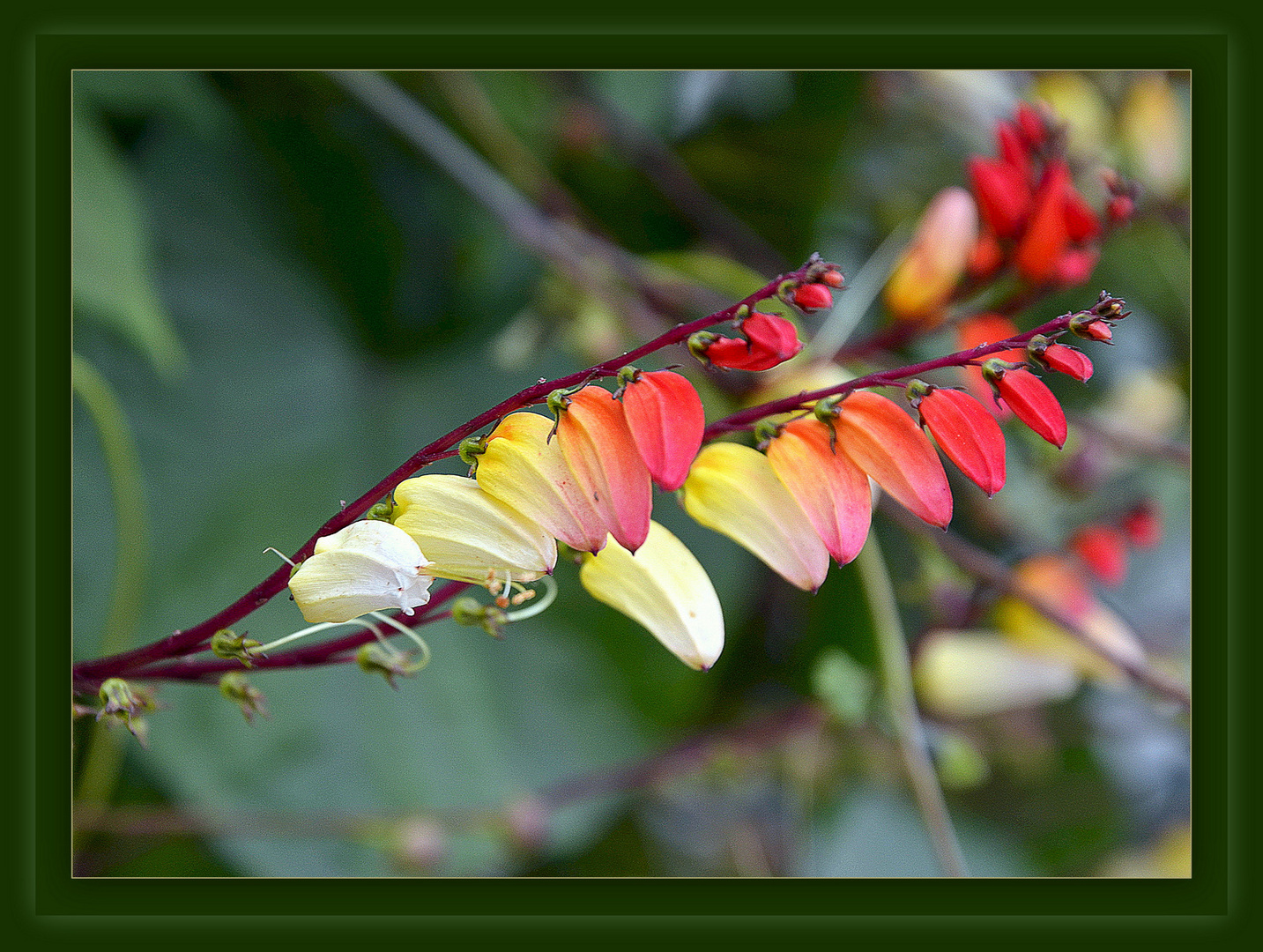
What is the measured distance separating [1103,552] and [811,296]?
0.60m

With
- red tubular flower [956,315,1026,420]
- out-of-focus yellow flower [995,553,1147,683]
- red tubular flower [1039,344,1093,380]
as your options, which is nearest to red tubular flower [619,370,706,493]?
red tubular flower [1039,344,1093,380]

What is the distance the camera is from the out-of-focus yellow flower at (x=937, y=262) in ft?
1.90

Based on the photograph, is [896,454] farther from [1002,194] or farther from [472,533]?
[1002,194]

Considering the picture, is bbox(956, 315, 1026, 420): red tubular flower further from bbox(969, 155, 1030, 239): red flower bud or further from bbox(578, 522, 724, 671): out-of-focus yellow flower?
bbox(578, 522, 724, 671): out-of-focus yellow flower

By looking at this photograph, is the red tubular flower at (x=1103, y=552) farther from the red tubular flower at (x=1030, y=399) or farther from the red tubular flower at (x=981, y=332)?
the red tubular flower at (x=1030, y=399)

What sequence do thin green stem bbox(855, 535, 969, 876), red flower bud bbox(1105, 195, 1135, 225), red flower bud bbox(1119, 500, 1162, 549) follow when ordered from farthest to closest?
red flower bud bbox(1119, 500, 1162, 549)
thin green stem bbox(855, 535, 969, 876)
red flower bud bbox(1105, 195, 1135, 225)

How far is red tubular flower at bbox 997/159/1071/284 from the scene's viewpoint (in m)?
0.54

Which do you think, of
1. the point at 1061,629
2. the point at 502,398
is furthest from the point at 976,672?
the point at 502,398

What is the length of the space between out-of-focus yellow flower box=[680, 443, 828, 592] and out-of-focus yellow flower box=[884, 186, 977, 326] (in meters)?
0.29

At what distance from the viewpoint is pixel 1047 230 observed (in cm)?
54
